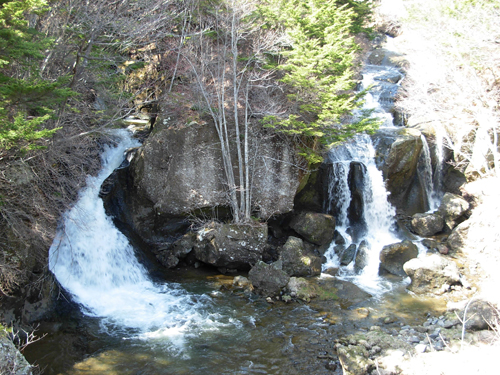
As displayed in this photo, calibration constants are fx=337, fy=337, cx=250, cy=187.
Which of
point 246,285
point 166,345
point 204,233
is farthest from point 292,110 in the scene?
point 166,345

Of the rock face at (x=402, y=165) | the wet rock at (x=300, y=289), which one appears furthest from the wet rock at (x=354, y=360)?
the rock face at (x=402, y=165)

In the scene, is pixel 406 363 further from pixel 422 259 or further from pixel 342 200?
pixel 342 200

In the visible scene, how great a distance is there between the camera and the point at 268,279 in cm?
1060

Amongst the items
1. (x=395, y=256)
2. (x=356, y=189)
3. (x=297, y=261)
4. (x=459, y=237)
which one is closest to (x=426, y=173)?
(x=459, y=237)

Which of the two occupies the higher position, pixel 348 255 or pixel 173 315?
pixel 348 255

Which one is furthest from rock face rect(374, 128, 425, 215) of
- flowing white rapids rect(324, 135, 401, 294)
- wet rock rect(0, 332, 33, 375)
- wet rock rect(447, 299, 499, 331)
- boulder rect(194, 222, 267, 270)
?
wet rock rect(0, 332, 33, 375)

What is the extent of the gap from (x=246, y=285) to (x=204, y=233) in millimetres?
2432

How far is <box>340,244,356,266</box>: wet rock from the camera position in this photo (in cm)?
1284

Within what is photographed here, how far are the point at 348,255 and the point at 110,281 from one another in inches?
337

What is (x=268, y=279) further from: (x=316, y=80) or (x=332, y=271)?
(x=316, y=80)

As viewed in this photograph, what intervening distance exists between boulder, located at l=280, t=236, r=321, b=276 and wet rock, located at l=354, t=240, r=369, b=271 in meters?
1.50

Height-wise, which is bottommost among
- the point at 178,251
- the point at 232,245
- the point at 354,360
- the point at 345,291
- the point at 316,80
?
the point at 354,360

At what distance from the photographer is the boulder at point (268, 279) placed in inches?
414

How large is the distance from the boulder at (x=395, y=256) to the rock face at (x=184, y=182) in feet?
12.8
